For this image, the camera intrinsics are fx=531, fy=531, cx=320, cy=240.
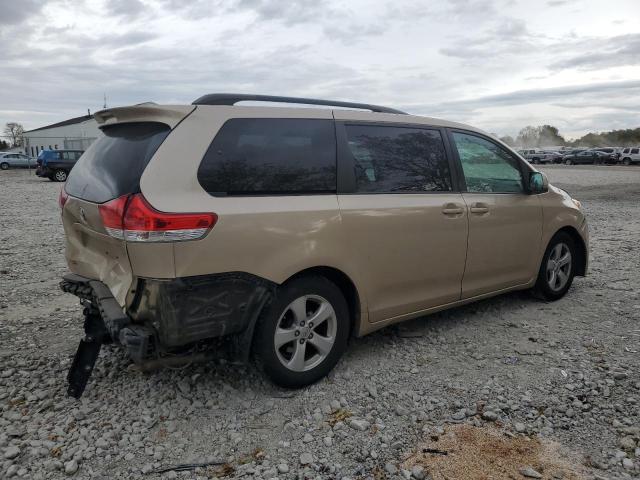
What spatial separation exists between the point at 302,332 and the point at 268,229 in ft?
2.39

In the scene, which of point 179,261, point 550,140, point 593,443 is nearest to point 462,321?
point 593,443

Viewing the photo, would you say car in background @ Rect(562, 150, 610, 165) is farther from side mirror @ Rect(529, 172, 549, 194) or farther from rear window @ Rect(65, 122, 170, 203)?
rear window @ Rect(65, 122, 170, 203)

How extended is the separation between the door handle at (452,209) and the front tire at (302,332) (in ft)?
3.75

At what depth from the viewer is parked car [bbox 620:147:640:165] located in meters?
45.5

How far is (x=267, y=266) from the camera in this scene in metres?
3.09

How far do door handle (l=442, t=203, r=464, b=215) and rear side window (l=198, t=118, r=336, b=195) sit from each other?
3.35 ft

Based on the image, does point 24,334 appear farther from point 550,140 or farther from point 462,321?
point 550,140

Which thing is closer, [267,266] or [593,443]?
[593,443]

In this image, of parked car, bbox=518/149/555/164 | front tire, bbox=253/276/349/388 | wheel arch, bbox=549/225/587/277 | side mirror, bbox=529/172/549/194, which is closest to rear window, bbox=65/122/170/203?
front tire, bbox=253/276/349/388

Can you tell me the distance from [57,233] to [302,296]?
7.75m

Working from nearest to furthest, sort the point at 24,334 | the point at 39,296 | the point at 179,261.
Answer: the point at 179,261 < the point at 24,334 < the point at 39,296

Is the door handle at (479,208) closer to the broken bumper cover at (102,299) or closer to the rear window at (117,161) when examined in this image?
the rear window at (117,161)

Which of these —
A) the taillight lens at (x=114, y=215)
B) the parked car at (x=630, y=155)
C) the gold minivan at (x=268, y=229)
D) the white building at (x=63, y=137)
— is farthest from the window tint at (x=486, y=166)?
the parked car at (x=630, y=155)

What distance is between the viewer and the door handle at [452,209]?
4043 millimetres
